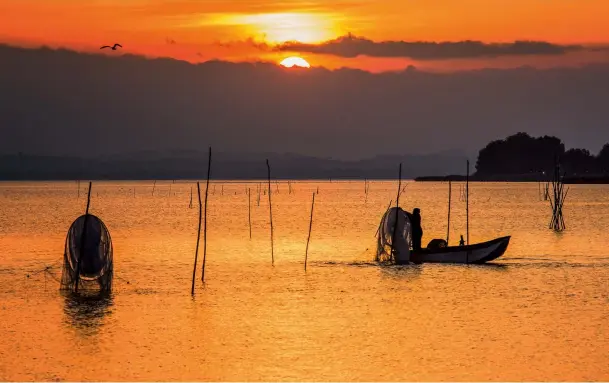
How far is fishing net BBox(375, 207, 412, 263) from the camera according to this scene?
136ft

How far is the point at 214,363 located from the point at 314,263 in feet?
77.4

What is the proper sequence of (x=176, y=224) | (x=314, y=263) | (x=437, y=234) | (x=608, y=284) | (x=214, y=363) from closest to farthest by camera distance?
(x=214, y=363), (x=608, y=284), (x=314, y=263), (x=437, y=234), (x=176, y=224)

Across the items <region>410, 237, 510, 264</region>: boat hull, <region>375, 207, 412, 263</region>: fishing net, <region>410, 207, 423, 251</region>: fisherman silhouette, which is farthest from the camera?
<region>410, 237, 510, 264</region>: boat hull

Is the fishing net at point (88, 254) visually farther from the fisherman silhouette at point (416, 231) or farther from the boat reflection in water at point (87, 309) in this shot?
the fisherman silhouette at point (416, 231)

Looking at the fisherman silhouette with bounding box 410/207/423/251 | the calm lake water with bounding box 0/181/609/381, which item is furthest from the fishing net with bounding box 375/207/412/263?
the calm lake water with bounding box 0/181/609/381

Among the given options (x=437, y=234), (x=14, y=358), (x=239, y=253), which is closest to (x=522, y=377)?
(x=14, y=358)

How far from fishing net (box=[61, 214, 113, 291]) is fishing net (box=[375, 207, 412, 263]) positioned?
13087 millimetres

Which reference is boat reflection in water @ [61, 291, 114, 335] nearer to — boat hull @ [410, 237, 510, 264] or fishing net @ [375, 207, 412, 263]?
fishing net @ [375, 207, 412, 263]

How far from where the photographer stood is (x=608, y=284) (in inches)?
1448

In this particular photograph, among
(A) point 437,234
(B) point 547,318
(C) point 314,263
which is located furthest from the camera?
(A) point 437,234

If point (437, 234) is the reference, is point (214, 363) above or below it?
below

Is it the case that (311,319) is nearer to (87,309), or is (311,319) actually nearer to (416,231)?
(87,309)

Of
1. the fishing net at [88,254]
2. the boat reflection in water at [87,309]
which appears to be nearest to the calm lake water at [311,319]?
the boat reflection in water at [87,309]

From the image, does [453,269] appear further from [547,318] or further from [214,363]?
[214,363]
